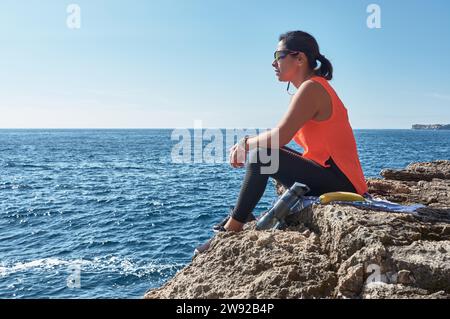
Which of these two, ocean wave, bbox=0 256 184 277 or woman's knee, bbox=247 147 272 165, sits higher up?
woman's knee, bbox=247 147 272 165

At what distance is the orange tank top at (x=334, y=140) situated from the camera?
451cm

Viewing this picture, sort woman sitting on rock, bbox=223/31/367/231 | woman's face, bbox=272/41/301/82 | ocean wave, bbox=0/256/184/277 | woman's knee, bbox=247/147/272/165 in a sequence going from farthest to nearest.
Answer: ocean wave, bbox=0/256/184/277
woman's face, bbox=272/41/301/82
woman's knee, bbox=247/147/272/165
woman sitting on rock, bbox=223/31/367/231

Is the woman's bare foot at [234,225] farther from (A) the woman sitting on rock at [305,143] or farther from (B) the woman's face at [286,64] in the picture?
(B) the woman's face at [286,64]

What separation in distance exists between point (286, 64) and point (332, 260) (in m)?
2.23

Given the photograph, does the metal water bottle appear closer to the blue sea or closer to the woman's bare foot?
the woman's bare foot

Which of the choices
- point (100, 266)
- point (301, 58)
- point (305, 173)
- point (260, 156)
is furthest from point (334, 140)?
point (100, 266)

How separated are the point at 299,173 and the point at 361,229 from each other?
38.7 inches

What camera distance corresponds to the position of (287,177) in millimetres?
4621

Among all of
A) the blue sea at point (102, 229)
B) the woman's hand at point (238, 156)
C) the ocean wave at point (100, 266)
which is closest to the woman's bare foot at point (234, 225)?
the woman's hand at point (238, 156)

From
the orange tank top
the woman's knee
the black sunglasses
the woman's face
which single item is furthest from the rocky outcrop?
the black sunglasses

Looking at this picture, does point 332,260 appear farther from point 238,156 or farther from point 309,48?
point 309,48

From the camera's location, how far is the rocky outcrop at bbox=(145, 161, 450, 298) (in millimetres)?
3324

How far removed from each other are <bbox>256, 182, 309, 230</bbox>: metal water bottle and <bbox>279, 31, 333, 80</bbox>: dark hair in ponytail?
1.33 meters
